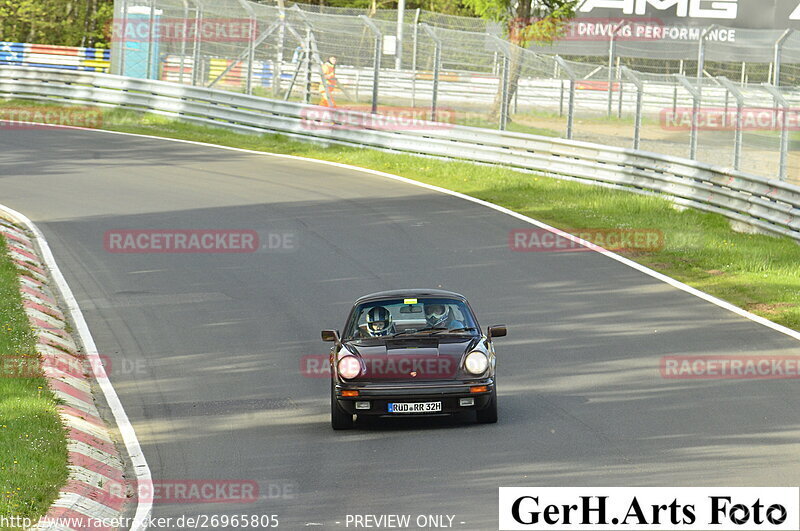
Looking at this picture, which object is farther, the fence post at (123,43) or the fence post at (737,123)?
the fence post at (123,43)

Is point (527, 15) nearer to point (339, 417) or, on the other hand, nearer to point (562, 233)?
point (562, 233)

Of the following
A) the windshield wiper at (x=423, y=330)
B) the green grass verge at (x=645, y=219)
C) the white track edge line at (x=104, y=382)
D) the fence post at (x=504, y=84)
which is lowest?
the white track edge line at (x=104, y=382)

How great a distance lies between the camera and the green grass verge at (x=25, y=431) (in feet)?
29.4

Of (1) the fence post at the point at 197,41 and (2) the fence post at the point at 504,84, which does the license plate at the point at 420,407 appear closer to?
(2) the fence post at the point at 504,84

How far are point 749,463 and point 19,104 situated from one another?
29.5 meters

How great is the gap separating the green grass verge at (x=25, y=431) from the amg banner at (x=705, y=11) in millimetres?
39441

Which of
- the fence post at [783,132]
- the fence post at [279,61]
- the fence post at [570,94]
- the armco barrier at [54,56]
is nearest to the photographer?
the fence post at [783,132]

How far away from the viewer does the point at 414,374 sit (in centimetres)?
1096

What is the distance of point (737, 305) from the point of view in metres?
16.2

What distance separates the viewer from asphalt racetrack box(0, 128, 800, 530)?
9625 mm

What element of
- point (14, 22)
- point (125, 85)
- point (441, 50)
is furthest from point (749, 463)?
point (14, 22)

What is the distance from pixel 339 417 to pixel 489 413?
143cm

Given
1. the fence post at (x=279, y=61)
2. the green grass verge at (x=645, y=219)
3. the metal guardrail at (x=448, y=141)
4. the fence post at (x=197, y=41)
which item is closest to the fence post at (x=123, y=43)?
the metal guardrail at (x=448, y=141)

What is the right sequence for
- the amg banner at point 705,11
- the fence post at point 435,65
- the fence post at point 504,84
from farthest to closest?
the amg banner at point 705,11
the fence post at point 435,65
the fence post at point 504,84
